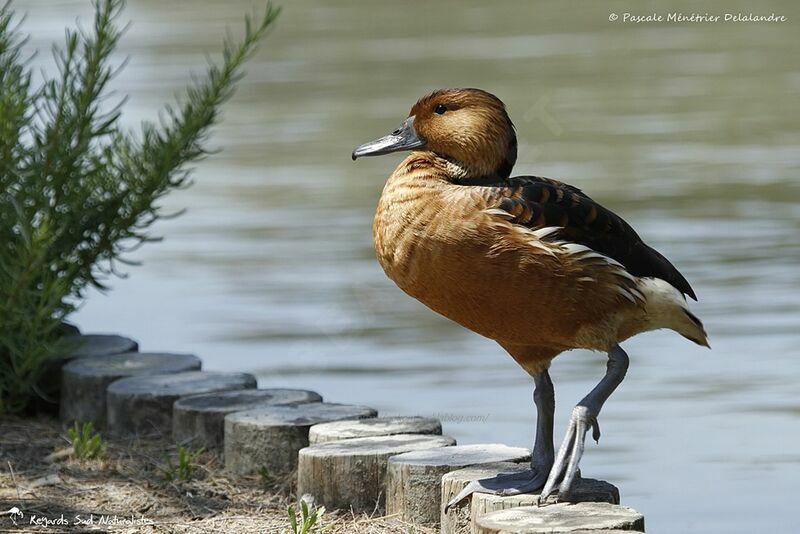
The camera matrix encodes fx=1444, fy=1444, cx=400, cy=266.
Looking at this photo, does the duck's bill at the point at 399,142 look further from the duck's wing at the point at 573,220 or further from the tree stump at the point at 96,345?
the tree stump at the point at 96,345

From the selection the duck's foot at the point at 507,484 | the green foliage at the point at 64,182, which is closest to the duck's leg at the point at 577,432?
the duck's foot at the point at 507,484

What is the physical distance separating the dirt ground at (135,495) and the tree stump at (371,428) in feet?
0.83

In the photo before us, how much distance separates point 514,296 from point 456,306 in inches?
6.3

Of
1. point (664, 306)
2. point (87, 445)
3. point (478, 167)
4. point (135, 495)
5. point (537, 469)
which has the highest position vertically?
point (478, 167)

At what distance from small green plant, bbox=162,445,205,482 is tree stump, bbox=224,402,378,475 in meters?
0.12

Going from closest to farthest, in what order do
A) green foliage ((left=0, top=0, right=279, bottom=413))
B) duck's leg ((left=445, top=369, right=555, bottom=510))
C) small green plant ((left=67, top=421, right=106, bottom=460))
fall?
duck's leg ((left=445, top=369, right=555, bottom=510))
small green plant ((left=67, top=421, right=106, bottom=460))
green foliage ((left=0, top=0, right=279, bottom=413))

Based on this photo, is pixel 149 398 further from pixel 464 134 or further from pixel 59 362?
pixel 464 134

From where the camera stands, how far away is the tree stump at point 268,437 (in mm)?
4883

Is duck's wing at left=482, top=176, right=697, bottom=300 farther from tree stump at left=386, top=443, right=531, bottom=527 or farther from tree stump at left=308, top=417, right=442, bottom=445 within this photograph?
tree stump at left=308, top=417, right=442, bottom=445

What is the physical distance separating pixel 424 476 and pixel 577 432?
607mm

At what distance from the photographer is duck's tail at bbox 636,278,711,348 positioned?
393 cm

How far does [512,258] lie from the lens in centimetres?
374

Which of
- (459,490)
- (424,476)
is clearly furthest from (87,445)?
(459,490)

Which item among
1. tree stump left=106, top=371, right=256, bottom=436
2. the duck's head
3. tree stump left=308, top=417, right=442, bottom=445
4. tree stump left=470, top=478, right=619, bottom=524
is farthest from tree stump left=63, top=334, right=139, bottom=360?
tree stump left=470, top=478, right=619, bottom=524
